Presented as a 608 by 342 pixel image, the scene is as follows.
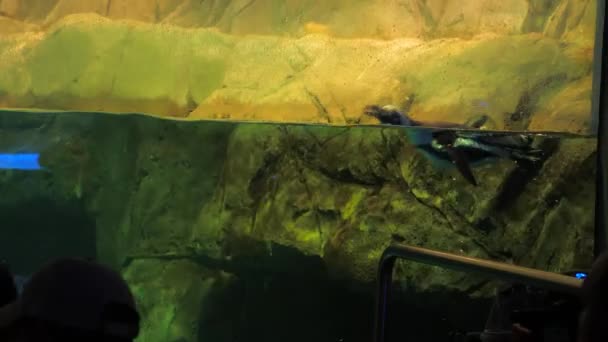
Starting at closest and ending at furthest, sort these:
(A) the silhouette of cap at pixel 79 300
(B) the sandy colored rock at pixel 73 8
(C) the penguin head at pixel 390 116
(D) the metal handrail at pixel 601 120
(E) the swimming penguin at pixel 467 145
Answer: (A) the silhouette of cap at pixel 79 300 → (D) the metal handrail at pixel 601 120 → (E) the swimming penguin at pixel 467 145 → (C) the penguin head at pixel 390 116 → (B) the sandy colored rock at pixel 73 8

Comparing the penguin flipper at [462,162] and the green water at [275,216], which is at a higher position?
the penguin flipper at [462,162]

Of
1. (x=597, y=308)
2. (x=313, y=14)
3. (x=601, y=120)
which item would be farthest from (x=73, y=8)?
(x=597, y=308)

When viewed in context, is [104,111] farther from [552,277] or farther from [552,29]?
[552,277]

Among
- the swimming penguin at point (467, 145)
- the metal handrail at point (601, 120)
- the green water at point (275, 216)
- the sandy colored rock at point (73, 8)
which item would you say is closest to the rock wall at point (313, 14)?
the sandy colored rock at point (73, 8)

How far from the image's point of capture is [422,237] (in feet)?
21.2

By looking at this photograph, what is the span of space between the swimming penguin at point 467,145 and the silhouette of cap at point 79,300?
517 cm

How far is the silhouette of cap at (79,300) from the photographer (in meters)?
1.34

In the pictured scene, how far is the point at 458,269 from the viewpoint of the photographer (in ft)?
7.53

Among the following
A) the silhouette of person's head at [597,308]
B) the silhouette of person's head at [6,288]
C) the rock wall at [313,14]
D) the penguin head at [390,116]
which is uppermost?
the rock wall at [313,14]

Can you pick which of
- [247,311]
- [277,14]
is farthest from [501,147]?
[247,311]

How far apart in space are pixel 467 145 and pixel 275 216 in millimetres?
2145

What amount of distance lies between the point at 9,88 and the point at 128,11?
1.86 m

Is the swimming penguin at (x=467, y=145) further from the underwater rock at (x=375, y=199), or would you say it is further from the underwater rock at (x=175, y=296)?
the underwater rock at (x=175, y=296)

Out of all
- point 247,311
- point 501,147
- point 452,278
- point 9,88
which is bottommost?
point 247,311
